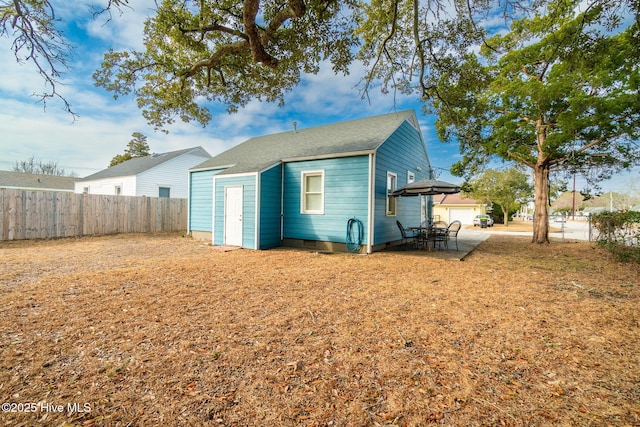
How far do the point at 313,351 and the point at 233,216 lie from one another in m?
7.65

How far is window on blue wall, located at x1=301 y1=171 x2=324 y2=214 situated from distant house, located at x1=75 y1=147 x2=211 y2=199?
12652 millimetres

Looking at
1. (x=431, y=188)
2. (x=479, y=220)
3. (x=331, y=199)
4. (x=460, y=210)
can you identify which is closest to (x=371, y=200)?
(x=331, y=199)

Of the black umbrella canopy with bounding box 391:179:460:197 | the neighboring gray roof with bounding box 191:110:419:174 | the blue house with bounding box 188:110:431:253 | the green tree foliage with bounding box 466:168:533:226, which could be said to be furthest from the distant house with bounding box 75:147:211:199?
the green tree foliage with bounding box 466:168:533:226

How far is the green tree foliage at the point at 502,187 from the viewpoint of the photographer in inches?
1059

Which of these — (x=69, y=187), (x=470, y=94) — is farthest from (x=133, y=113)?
(x=69, y=187)

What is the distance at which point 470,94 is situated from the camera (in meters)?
8.88

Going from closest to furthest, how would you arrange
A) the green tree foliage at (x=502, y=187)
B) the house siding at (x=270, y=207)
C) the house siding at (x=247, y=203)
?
the house siding at (x=247, y=203)
the house siding at (x=270, y=207)
the green tree foliage at (x=502, y=187)

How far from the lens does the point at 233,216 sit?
31.0ft

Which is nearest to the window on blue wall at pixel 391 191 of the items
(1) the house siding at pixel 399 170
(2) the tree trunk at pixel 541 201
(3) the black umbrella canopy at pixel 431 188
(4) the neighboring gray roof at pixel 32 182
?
(1) the house siding at pixel 399 170

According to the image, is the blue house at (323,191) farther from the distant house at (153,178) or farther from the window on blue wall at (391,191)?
the distant house at (153,178)

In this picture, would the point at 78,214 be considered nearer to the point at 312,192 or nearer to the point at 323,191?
the point at 312,192

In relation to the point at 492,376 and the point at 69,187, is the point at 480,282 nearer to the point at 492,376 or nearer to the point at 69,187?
the point at 492,376

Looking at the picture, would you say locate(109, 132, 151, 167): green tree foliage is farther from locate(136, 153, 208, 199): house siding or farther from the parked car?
the parked car

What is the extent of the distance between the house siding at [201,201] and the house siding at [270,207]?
327 cm
